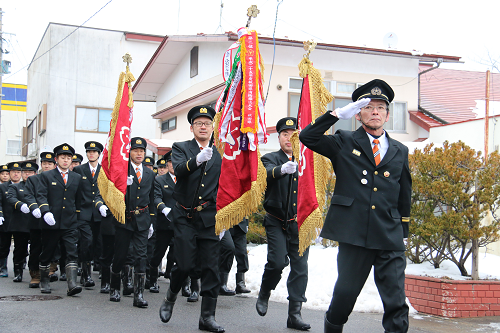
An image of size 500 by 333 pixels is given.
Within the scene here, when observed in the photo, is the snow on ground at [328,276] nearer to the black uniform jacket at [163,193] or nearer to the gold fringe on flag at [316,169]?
the black uniform jacket at [163,193]

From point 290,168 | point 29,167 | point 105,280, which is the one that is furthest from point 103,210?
point 29,167

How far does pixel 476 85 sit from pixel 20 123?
40.9 meters

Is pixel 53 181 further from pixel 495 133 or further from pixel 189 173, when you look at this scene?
pixel 495 133

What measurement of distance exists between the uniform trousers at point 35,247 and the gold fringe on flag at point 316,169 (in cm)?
499

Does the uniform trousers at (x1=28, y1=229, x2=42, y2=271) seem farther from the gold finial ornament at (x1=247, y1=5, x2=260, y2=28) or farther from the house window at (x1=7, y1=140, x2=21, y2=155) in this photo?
the house window at (x1=7, y1=140, x2=21, y2=155)

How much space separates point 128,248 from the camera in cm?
755

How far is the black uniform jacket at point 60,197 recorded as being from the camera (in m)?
8.40

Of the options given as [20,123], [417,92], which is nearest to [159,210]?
[417,92]

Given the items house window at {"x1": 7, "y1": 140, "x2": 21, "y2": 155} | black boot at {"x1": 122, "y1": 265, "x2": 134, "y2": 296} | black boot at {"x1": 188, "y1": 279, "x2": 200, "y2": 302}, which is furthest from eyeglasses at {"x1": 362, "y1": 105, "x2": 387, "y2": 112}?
house window at {"x1": 7, "y1": 140, "x2": 21, "y2": 155}

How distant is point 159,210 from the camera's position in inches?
363

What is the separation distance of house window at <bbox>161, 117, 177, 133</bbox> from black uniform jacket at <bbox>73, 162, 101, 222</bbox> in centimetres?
1305

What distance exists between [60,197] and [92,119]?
948 inches

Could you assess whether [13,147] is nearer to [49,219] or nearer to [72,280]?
[49,219]

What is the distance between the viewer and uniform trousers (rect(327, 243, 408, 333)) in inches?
160
